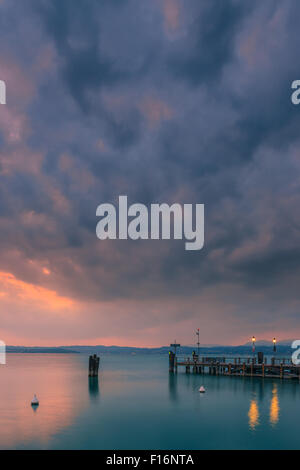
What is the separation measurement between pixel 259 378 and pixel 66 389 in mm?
33843

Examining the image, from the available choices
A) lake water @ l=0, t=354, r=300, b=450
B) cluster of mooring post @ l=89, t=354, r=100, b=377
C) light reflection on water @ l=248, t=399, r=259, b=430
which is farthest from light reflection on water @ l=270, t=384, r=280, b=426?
cluster of mooring post @ l=89, t=354, r=100, b=377

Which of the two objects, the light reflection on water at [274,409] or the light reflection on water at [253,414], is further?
the light reflection on water at [274,409]

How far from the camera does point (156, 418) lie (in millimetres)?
40312

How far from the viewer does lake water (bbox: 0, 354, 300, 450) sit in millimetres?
31125

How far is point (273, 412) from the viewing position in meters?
42.5

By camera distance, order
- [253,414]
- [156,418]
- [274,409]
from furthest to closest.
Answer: [274,409] < [253,414] < [156,418]

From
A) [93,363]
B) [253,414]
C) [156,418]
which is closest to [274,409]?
[253,414]

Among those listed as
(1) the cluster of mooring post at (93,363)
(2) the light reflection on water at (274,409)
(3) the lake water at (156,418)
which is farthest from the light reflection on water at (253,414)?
(1) the cluster of mooring post at (93,363)

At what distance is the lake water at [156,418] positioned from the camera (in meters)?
31.1

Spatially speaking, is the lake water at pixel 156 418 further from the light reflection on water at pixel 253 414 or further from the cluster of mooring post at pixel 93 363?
the cluster of mooring post at pixel 93 363

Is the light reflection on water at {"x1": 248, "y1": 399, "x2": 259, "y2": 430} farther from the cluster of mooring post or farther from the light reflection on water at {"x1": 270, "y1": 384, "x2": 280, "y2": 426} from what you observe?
the cluster of mooring post

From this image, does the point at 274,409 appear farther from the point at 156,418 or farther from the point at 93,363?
the point at 93,363
